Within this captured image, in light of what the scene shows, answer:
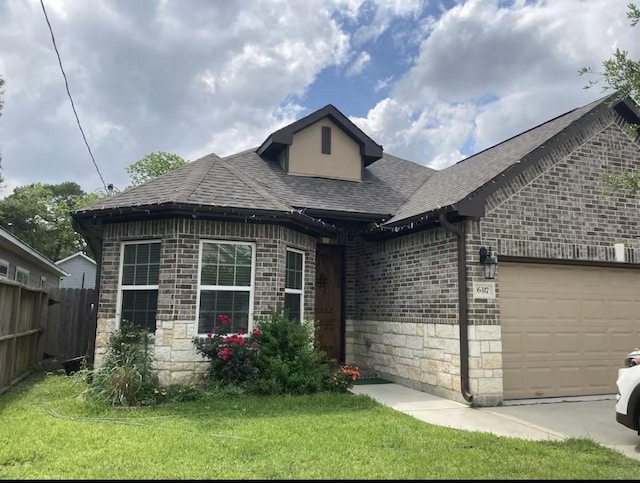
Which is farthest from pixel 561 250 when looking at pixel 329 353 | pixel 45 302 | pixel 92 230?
pixel 45 302

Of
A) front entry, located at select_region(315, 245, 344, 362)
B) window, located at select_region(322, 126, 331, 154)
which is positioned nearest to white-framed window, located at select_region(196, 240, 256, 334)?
front entry, located at select_region(315, 245, 344, 362)

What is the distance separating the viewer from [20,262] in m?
13.3

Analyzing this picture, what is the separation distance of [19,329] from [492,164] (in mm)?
9658

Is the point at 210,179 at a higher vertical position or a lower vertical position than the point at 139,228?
higher

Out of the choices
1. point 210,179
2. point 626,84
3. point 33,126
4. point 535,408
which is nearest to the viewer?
point 626,84

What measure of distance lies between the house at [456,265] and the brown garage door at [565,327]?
0.08 ft

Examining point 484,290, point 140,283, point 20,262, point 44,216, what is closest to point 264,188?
point 140,283

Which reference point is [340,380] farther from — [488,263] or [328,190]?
[328,190]

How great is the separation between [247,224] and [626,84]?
5.79 m

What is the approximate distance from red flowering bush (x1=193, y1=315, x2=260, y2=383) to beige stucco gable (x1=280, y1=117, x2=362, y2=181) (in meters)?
5.11

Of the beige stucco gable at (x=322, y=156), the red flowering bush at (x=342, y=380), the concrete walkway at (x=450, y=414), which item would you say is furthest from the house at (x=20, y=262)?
the concrete walkway at (x=450, y=414)

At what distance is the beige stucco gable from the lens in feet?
39.0

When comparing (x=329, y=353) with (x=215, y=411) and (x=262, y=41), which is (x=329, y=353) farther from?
(x=262, y=41)

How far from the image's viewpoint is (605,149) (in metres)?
9.12
